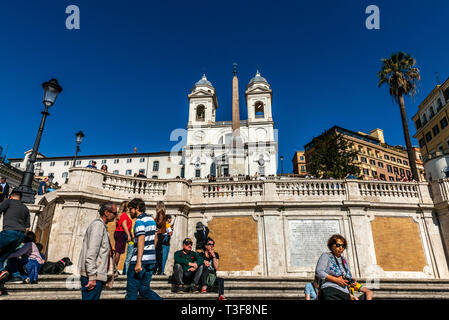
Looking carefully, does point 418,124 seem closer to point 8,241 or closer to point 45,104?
point 45,104

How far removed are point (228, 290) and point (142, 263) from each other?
3.70 meters

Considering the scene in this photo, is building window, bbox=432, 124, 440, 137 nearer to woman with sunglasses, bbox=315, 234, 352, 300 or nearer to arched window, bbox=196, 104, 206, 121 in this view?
arched window, bbox=196, 104, 206, 121

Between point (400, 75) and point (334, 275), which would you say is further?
point (400, 75)

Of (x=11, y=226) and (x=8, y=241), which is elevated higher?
(x=11, y=226)

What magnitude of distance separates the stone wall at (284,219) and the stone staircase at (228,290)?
2.27 m

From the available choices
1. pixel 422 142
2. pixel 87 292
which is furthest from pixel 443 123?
pixel 87 292

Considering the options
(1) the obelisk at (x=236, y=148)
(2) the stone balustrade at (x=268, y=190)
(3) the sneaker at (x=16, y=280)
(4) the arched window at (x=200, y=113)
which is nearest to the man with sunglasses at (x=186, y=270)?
(3) the sneaker at (x=16, y=280)

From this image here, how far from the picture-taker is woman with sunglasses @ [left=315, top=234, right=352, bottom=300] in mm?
4086

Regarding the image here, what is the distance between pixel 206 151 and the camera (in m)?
62.1

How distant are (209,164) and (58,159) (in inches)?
1803

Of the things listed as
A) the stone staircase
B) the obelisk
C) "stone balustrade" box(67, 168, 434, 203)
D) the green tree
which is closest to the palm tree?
the green tree

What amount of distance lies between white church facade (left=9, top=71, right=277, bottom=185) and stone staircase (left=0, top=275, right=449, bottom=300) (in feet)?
144
